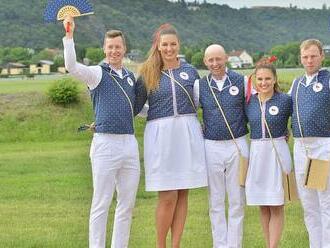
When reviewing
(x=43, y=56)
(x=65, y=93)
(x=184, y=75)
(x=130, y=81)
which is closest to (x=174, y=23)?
(x=43, y=56)

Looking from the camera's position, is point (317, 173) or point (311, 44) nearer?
point (317, 173)

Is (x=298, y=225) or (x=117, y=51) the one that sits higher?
(x=117, y=51)

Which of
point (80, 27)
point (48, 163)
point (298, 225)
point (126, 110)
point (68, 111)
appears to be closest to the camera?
point (126, 110)

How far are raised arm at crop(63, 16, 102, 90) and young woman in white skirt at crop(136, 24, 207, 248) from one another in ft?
1.30

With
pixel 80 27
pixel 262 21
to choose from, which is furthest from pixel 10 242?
pixel 262 21

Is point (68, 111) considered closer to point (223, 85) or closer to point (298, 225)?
point (298, 225)

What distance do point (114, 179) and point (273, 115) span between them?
128 centimetres

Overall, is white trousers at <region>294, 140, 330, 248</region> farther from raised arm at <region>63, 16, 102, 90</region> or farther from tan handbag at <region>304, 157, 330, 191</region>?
raised arm at <region>63, 16, 102, 90</region>

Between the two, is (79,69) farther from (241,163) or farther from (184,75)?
(241,163)

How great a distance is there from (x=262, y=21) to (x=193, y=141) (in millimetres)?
106836

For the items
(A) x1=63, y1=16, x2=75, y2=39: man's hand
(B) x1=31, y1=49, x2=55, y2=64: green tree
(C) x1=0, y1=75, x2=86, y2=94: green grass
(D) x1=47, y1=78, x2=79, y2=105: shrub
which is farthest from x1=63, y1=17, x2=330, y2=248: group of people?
(B) x1=31, y1=49, x2=55, y2=64: green tree

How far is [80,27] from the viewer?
63594 millimetres

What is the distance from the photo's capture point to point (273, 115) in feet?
17.9

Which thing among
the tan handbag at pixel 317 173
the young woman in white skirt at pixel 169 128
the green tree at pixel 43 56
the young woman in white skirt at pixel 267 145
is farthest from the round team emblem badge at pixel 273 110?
the green tree at pixel 43 56
